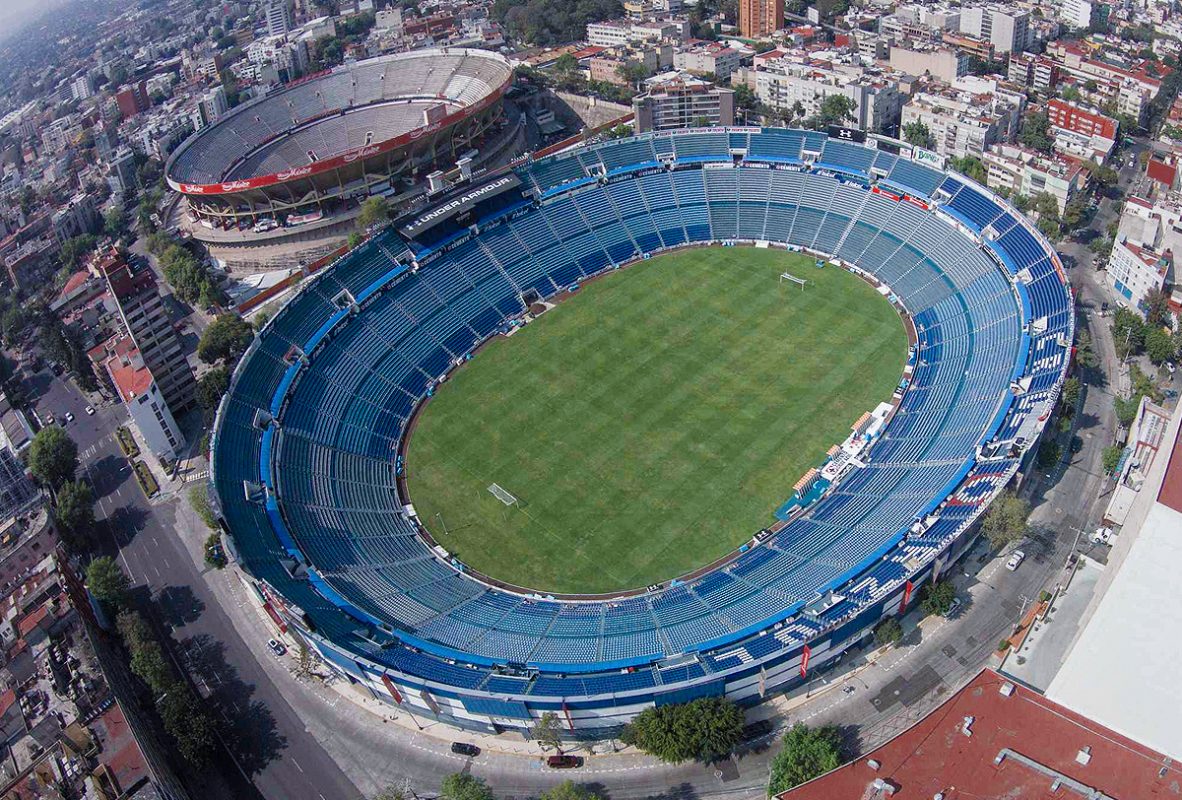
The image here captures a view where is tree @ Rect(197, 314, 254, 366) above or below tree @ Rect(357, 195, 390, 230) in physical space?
below

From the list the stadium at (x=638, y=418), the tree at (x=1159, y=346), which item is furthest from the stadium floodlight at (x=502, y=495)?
the tree at (x=1159, y=346)

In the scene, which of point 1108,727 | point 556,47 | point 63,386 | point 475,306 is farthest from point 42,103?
point 1108,727

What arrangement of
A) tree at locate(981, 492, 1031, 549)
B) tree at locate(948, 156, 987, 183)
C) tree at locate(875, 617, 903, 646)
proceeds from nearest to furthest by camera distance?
tree at locate(875, 617, 903, 646), tree at locate(981, 492, 1031, 549), tree at locate(948, 156, 987, 183)

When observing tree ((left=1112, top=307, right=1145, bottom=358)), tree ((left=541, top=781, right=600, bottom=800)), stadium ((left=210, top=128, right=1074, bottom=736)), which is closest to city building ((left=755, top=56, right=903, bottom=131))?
stadium ((left=210, top=128, right=1074, bottom=736))

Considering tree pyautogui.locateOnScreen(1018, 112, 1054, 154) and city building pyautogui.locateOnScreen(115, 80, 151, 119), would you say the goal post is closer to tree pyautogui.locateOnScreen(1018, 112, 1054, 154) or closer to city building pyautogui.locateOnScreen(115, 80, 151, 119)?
tree pyautogui.locateOnScreen(1018, 112, 1054, 154)

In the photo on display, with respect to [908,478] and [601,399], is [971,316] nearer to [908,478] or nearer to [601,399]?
[908,478]

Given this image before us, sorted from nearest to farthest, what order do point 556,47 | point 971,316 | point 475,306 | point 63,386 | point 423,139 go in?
point 971,316, point 475,306, point 63,386, point 423,139, point 556,47

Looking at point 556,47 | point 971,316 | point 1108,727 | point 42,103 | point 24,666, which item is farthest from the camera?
point 42,103
